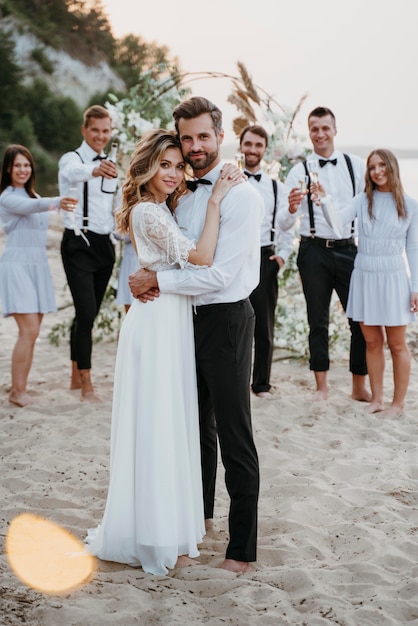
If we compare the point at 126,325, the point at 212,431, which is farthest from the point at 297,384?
the point at 126,325

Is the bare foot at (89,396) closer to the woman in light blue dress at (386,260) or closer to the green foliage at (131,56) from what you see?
the woman in light blue dress at (386,260)

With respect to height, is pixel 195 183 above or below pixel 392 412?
above

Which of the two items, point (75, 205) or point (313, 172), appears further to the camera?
point (75, 205)

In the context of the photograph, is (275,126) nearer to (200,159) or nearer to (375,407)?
(375,407)

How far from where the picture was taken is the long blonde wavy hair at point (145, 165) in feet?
10.8

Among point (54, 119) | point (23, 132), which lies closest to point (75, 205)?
point (23, 132)

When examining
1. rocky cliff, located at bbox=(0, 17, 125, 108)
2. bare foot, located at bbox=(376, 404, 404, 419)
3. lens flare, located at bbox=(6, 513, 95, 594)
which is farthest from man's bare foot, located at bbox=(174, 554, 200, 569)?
rocky cliff, located at bbox=(0, 17, 125, 108)

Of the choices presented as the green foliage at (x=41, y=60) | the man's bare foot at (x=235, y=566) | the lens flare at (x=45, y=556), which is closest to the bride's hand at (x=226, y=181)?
the man's bare foot at (x=235, y=566)

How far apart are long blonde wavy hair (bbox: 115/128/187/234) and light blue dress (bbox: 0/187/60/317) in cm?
263

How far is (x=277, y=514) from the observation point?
4148 millimetres

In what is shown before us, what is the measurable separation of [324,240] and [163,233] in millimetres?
2996

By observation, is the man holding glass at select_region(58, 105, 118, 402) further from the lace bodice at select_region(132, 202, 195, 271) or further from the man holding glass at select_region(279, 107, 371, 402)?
the lace bodice at select_region(132, 202, 195, 271)

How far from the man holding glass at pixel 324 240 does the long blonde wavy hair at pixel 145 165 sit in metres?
2.65

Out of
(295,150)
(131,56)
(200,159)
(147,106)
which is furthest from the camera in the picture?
(131,56)
